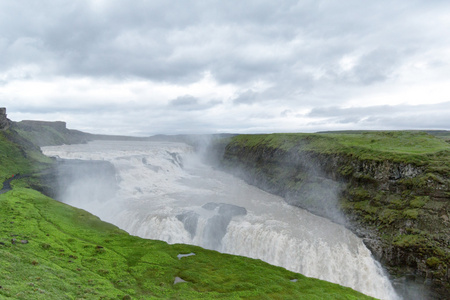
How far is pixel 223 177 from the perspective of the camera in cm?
7450

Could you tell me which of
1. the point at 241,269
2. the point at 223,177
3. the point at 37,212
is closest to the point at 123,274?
the point at 241,269

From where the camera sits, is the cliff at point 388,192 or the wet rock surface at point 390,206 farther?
the cliff at point 388,192

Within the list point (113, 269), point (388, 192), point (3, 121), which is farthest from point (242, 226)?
point (3, 121)

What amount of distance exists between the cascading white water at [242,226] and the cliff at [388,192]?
238 centimetres

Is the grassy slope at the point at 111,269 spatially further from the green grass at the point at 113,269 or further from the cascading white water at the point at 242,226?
the cascading white water at the point at 242,226

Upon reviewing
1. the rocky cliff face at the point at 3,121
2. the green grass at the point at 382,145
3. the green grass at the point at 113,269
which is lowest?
the green grass at the point at 113,269

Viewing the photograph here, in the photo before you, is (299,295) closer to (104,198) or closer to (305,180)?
(305,180)

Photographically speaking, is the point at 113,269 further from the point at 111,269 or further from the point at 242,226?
the point at 242,226

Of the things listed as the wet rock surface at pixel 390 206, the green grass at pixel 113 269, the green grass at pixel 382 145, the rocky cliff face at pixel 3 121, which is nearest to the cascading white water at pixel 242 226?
the wet rock surface at pixel 390 206

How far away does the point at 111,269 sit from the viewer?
717 inches

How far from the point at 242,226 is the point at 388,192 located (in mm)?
20922

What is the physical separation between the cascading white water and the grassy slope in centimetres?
826

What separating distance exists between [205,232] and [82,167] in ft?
108

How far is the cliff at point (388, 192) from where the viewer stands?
2717 cm
